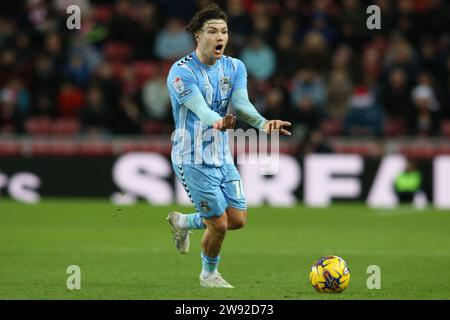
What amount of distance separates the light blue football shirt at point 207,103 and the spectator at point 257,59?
11.4 meters

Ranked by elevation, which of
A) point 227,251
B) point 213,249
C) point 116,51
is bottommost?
point 227,251

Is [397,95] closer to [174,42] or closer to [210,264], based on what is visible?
[174,42]

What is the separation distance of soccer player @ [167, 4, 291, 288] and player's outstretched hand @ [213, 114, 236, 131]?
60 centimetres

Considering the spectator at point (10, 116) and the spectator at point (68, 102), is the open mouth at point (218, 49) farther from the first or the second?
the spectator at point (68, 102)

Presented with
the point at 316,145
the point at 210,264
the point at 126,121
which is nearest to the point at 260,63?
the point at 316,145

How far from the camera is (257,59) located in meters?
20.3

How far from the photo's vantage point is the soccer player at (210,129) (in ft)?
28.5

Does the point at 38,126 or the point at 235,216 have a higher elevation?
the point at 38,126

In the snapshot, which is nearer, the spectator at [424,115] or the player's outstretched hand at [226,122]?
the player's outstretched hand at [226,122]

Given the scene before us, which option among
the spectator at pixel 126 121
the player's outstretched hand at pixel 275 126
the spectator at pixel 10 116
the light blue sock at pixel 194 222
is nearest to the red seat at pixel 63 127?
the spectator at pixel 10 116

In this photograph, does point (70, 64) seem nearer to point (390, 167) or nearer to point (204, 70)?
point (390, 167)

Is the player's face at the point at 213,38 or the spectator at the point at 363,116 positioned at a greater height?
the player's face at the point at 213,38

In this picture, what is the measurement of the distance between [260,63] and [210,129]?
11.7 meters

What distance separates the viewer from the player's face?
8.68 metres
